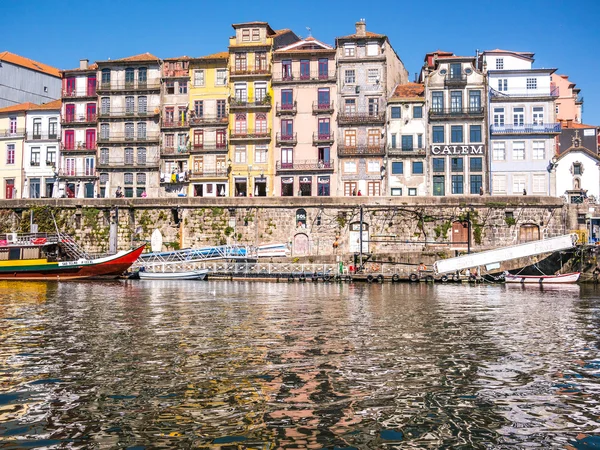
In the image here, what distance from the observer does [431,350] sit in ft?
51.6

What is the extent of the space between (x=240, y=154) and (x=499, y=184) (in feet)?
74.4

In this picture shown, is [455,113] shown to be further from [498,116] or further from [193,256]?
[193,256]

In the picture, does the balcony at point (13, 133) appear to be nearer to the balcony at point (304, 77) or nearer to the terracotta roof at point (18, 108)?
the terracotta roof at point (18, 108)

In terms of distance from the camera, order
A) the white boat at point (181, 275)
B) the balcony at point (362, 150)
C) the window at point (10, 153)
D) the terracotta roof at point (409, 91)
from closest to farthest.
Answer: the white boat at point (181, 275) < the balcony at point (362, 150) < the terracotta roof at point (409, 91) < the window at point (10, 153)

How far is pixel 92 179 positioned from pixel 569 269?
42027 millimetres

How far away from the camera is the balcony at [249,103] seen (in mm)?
58344

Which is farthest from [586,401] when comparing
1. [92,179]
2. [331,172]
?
[92,179]

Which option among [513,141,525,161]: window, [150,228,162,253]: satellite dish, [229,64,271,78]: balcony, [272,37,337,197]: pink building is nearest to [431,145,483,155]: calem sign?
[513,141,525,161]: window

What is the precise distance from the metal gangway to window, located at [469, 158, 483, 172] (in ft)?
66.0

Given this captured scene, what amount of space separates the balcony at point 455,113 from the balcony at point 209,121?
18.4m

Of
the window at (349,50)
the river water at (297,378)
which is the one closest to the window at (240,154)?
the window at (349,50)

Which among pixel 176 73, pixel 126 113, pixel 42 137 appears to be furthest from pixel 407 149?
pixel 42 137

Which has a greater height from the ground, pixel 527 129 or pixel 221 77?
pixel 221 77

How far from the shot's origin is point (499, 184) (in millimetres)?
55344
